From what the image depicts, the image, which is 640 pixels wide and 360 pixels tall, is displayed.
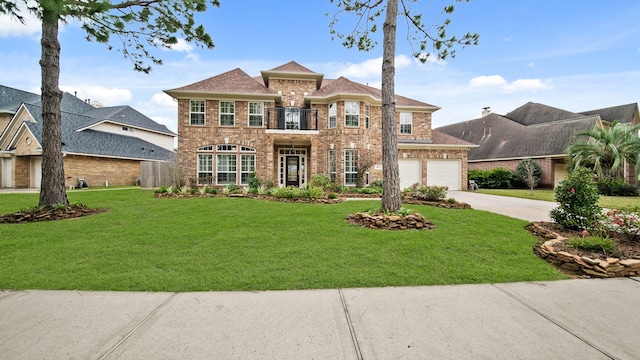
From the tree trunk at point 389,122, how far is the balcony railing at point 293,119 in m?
8.53

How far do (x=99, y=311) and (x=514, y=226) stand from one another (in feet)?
26.3

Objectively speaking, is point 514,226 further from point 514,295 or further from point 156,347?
point 156,347

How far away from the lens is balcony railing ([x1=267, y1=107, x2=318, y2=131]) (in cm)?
1539

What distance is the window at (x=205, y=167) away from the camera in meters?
15.0

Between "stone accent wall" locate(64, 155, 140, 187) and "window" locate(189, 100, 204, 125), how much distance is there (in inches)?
395

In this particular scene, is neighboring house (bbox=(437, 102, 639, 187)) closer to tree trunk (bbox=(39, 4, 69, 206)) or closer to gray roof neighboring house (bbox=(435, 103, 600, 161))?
gray roof neighboring house (bbox=(435, 103, 600, 161))

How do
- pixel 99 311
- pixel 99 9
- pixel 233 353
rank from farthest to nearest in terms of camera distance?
pixel 99 9 → pixel 99 311 → pixel 233 353

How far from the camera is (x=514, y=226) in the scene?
20.8 ft

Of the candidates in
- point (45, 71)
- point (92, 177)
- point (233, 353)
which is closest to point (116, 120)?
point (92, 177)

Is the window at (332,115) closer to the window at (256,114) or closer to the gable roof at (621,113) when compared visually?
the window at (256,114)

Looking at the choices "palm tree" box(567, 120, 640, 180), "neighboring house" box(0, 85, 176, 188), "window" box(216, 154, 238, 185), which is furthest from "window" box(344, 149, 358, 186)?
"palm tree" box(567, 120, 640, 180)

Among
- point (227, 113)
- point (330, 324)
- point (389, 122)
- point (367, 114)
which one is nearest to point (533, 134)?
point (367, 114)

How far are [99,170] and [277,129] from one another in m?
14.6

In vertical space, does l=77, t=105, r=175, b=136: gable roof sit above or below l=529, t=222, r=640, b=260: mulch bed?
above
